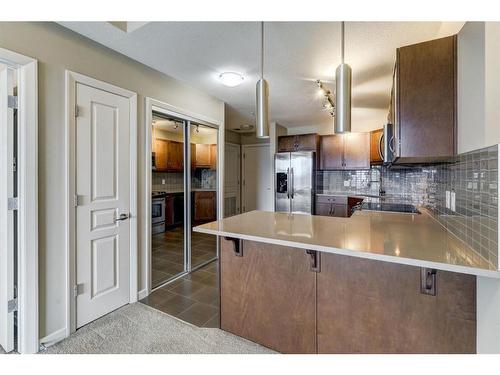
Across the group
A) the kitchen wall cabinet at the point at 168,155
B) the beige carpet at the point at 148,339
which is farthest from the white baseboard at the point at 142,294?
the kitchen wall cabinet at the point at 168,155

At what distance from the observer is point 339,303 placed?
1.51m

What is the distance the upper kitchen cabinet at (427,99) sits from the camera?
1508 millimetres

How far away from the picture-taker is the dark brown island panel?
1.26m

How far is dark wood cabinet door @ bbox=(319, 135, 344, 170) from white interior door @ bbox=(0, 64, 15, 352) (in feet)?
15.1

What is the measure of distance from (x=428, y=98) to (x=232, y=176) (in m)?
4.95

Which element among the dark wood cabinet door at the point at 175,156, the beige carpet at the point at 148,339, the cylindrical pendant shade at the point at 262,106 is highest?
the cylindrical pendant shade at the point at 262,106

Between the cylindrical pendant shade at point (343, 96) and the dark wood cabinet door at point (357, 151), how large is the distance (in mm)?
3577

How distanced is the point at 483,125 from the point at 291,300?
4.67 ft

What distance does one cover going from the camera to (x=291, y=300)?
1.67 m

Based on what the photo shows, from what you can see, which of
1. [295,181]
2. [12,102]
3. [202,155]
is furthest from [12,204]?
[295,181]

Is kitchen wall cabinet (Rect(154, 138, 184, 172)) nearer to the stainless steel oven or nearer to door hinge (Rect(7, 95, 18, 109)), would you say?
the stainless steel oven

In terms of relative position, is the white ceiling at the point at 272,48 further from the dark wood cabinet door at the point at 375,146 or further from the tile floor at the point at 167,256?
the tile floor at the point at 167,256
